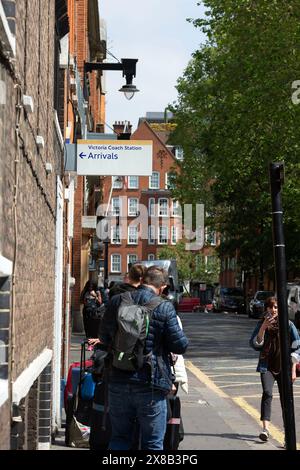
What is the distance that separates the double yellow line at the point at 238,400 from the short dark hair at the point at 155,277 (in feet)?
15.0

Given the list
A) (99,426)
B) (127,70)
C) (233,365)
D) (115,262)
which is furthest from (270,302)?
(115,262)

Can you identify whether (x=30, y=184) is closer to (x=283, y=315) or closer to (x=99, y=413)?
(x=283, y=315)

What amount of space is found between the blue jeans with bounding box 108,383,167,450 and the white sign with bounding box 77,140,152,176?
Result: 23.1 feet

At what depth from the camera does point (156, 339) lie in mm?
8195

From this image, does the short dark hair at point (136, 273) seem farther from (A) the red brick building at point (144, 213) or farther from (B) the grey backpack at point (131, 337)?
(A) the red brick building at point (144, 213)

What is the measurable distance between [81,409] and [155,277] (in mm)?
3534

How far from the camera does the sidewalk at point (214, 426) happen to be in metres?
12.9

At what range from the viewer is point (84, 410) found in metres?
11.6

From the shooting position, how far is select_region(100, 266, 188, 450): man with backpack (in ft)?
26.4

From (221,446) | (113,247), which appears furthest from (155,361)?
(113,247)

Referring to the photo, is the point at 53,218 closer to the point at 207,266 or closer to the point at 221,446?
the point at 221,446

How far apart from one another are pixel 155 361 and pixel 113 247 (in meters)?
123

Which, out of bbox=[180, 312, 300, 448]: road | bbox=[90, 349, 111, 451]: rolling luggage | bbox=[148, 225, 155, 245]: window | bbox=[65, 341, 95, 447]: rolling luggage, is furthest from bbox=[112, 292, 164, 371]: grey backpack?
bbox=[148, 225, 155, 245]: window

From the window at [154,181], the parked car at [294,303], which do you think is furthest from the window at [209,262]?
the parked car at [294,303]
